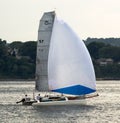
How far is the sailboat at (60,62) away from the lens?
6588 centimetres

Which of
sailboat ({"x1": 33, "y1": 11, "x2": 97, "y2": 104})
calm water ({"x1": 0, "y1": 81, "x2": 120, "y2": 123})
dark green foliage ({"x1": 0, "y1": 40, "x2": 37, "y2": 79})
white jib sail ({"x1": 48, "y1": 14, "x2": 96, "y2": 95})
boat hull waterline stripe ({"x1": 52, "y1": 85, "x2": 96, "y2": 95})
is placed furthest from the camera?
dark green foliage ({"x1": 0, "y1": 40, "x2": 37, "y2": 79})

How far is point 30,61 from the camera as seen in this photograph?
584ft

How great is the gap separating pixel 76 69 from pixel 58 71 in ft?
5.28

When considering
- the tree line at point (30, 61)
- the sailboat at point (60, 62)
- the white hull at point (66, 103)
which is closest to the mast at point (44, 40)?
the sailboat at point (60, 62)

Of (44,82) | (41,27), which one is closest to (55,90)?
(44,82)

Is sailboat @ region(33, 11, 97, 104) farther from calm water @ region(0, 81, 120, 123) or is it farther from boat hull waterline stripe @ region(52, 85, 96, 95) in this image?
calm water @ region(0, 81, 120, 123)

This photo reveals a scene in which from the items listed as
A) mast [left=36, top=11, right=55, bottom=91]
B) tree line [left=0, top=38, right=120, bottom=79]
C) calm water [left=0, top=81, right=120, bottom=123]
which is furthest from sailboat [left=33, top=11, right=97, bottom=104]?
tree line [left=0, top=38, right=120, bottom=79]

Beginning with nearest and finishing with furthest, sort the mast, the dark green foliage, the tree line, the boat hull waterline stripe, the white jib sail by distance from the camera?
the mast
the white jib sail
the boat hull waterline stripe
the dark green foliage
the tree line

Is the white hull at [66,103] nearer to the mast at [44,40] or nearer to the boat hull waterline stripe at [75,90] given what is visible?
the boat hull waterline stripe at [75,90]

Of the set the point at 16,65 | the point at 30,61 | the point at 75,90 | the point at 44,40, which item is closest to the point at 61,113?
the point at 75,90

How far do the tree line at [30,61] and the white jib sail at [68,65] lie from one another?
103 meters

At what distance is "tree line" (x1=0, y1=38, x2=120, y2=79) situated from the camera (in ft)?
564

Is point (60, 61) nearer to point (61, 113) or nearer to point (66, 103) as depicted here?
point (66, 103)

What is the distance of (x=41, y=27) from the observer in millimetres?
65688
